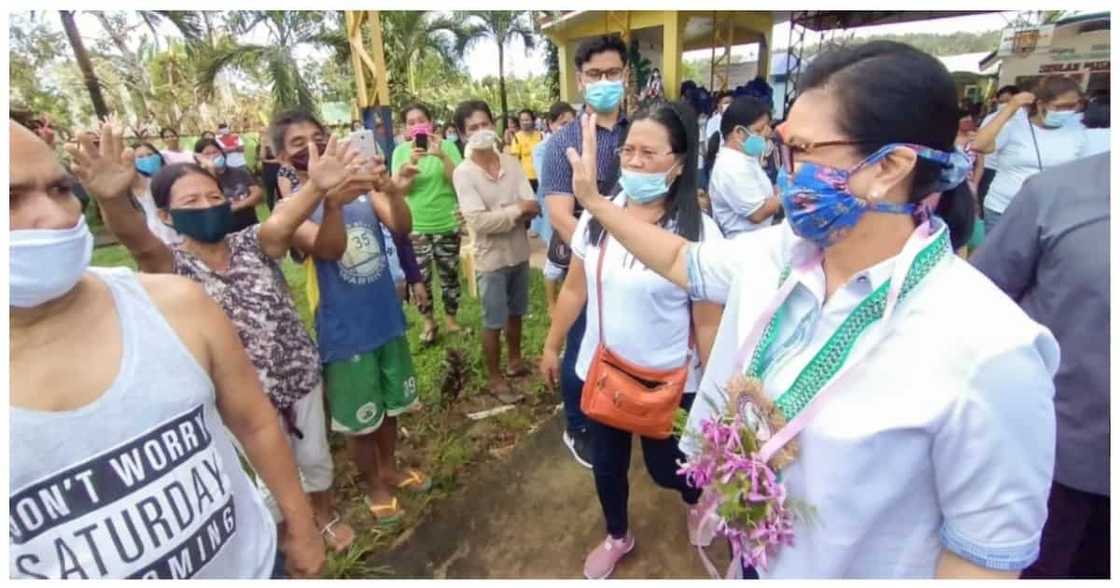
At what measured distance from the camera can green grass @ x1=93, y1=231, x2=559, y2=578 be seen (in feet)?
8.01

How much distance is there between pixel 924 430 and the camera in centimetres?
90

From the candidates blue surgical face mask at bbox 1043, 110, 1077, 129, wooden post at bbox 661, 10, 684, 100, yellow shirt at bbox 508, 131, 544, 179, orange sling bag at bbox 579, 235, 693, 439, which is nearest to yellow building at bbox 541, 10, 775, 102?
wooden post at bbox 661, 10, 684, 100

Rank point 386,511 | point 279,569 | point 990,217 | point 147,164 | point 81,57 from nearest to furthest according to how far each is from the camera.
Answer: point 279,569
point 386,511
point 990,217
point 147,164
point 81,57

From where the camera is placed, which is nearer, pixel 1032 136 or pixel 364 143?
pixel 364 143

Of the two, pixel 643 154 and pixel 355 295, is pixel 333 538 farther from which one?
pixel 643 154

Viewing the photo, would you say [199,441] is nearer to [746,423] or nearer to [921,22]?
[746,423]

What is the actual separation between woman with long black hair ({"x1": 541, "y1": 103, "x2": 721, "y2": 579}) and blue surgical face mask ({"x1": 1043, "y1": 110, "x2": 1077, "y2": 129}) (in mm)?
3637

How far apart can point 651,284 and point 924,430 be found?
99 cm

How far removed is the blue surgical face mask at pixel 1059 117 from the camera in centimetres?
399

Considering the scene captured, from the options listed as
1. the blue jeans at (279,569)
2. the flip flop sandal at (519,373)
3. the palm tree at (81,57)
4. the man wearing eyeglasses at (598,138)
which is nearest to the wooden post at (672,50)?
the man wearing eyeglasses at (598,138)

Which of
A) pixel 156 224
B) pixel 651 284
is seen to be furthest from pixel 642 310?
pixel 156 224

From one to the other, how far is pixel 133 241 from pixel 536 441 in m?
1.94

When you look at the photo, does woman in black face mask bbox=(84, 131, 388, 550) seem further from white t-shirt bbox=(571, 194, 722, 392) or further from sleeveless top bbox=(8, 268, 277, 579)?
white t-shirt bbox=(571, 194, 722, 392)

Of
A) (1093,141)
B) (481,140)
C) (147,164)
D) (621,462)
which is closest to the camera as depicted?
(621,462)
